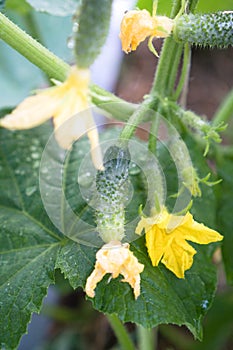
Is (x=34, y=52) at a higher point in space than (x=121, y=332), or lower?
higher

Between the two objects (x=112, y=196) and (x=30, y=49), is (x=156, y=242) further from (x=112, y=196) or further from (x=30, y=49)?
(x=30, y=49)

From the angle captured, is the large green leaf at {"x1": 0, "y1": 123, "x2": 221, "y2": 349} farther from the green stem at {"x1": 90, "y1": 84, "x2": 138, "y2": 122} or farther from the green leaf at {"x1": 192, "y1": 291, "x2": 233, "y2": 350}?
the green leaf at {"x1": 192, "y1": 291, "x2": 233, "y2": 350}

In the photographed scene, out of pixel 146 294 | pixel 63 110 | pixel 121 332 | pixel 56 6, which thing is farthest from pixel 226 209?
pixel 63 110

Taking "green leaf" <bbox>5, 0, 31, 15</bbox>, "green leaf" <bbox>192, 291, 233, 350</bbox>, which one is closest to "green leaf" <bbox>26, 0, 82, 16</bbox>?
"green leaf" <bbox>5, 0, 31, 15</bbox>

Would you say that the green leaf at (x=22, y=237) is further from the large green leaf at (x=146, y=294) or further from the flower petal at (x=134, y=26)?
the flower petal at (x=134, y=26)

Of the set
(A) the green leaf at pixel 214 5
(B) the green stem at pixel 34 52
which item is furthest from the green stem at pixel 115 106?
(A) the green leaf at pixel 214 5

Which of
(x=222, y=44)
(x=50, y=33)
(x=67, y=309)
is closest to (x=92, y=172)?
(x=222, y=44)
